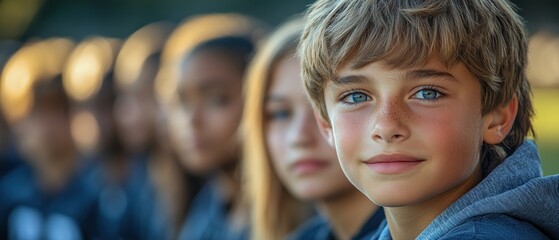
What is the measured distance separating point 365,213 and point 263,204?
23.9 inches

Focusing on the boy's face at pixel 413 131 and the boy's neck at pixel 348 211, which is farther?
the boy's neck at pixel 348 211

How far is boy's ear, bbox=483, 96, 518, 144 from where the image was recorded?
6.30 ft

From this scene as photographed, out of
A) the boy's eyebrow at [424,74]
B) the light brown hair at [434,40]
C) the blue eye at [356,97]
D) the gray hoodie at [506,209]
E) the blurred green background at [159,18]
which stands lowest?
the gray hoodie at [506,209]

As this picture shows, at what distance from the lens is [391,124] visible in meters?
1.80

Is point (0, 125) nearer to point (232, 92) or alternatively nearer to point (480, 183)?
point (232, 92)

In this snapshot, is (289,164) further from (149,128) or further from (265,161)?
(149,128)

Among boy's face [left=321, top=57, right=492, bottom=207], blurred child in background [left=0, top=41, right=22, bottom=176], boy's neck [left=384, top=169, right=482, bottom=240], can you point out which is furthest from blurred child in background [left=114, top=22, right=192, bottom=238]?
boy's face [left=321, top=57, right=492, bottom=207]

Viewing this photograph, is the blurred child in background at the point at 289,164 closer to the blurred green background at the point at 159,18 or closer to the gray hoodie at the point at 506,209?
the gray hoodie at the point at 506,209

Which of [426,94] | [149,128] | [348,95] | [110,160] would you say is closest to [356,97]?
[348,95]

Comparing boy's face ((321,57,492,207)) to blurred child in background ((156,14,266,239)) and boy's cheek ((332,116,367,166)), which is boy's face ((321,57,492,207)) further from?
blurred child in background ((156,14,266,239))

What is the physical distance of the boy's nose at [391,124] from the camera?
180 cm

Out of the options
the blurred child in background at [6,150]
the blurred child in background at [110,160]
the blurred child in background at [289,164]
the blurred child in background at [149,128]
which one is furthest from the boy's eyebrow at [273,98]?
the blurred child in background at [6,150]

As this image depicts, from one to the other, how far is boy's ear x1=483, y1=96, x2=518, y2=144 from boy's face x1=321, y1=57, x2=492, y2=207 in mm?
31

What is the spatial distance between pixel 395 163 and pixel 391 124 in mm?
71
